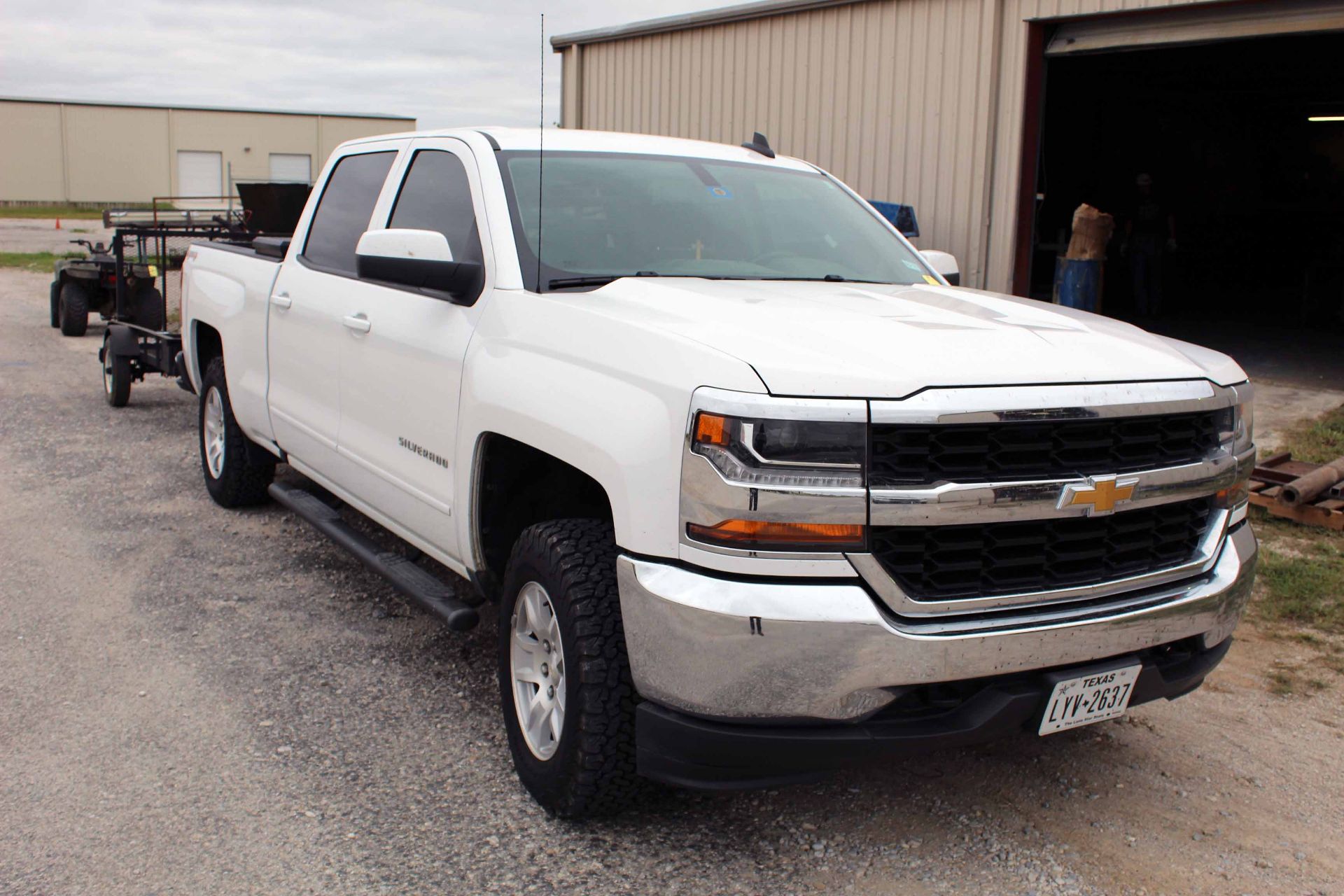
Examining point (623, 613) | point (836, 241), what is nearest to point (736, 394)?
point (623, 613)

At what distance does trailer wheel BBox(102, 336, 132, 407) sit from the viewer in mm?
9539

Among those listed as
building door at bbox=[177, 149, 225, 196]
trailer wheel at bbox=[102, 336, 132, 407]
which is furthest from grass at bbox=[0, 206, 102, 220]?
trailer wheel at bbox=[102, 336, 132, 407]

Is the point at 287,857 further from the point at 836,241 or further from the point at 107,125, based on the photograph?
the point at 107,125

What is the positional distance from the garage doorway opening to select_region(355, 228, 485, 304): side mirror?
1403 centimetres

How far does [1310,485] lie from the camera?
643 cm

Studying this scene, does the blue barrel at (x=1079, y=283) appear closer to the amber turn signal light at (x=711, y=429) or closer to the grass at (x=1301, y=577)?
the grass at (x=1301, y=577)

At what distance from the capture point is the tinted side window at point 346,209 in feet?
16.2

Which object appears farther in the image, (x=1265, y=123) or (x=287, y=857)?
(x=1265, y=123)

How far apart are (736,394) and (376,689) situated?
7.18 feet

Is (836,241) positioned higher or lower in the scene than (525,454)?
higher

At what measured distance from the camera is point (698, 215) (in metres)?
4.28

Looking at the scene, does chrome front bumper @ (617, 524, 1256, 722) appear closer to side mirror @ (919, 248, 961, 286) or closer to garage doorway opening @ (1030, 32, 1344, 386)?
side mirror @ (919, 248, 961, 286)

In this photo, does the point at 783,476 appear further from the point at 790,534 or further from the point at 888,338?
the point at 888,338

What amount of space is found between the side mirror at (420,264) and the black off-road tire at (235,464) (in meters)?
2.74
